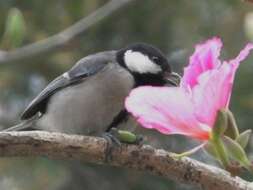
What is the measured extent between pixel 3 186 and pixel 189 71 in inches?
91.0

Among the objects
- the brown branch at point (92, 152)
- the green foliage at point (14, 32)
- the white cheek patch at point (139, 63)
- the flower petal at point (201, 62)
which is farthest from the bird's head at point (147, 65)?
the flower petal at point (201, 62)

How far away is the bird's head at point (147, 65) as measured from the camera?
2.55 meters

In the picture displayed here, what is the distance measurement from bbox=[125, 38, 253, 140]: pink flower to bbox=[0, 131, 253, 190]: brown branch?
13.3 inches

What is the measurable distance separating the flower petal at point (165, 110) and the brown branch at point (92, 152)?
34 centimetres

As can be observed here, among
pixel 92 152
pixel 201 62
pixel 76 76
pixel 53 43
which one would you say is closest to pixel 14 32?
pixel 53 43

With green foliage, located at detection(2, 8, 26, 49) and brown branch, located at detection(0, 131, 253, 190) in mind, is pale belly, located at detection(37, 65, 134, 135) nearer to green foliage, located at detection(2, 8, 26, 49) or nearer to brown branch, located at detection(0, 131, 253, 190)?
green foliage, located at detection(2, 8, 26, 49)

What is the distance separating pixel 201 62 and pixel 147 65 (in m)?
1.91

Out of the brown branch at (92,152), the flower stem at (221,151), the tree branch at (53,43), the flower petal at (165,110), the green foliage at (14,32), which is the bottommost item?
the flower stem at (221,151)

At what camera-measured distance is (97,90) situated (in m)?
2.48

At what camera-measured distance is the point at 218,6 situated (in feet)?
10.3

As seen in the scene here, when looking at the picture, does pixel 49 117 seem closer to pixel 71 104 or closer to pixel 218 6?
pixel 71 104

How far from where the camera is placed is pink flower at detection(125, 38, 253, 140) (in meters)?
0.64

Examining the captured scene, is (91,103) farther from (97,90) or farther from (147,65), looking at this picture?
(147,65)

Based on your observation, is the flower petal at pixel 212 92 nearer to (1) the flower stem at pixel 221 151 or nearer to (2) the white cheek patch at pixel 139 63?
(1) the flower stem at pixel 221 151
